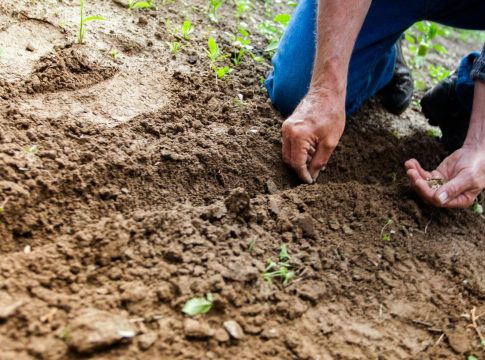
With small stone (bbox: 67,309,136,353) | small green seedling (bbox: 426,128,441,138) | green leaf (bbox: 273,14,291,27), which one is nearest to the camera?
small stone (bbox: 67,309,136,353)

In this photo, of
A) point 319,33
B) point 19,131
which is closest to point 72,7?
point 19,131

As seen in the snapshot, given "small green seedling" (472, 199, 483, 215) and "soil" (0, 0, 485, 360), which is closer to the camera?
"soil" (0, 0, 485, 360)

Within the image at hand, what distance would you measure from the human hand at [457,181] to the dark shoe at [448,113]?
365 millimetres

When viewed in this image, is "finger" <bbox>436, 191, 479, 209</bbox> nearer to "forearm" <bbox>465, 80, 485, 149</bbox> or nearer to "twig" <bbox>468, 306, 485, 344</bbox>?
"forearm" <bbox>465, 80, 485, 149</bbox>

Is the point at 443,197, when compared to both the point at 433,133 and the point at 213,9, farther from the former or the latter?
the point at 213,9

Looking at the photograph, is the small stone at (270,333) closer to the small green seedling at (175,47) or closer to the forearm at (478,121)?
the forearm at (478,121)

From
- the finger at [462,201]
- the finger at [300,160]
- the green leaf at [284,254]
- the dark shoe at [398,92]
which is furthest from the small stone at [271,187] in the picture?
the dark shoe at [398,92]

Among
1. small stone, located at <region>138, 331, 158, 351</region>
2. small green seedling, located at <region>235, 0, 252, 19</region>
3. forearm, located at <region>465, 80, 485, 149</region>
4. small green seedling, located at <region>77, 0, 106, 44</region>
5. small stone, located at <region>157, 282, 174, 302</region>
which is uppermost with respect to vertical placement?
forearm, located at <region>465, 80, 485, 149</region>

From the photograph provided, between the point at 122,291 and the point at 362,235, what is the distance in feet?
2.87

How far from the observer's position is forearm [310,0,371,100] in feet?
5.96

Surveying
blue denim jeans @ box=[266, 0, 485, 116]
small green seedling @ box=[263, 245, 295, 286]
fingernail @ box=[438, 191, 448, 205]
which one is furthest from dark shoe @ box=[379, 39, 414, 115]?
small green seedling @ box=[263, 245, 295, 286]

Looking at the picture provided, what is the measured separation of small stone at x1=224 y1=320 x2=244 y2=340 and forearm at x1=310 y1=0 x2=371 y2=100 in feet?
3.22

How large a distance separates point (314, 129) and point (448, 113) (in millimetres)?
1101

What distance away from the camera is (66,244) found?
1352mm
